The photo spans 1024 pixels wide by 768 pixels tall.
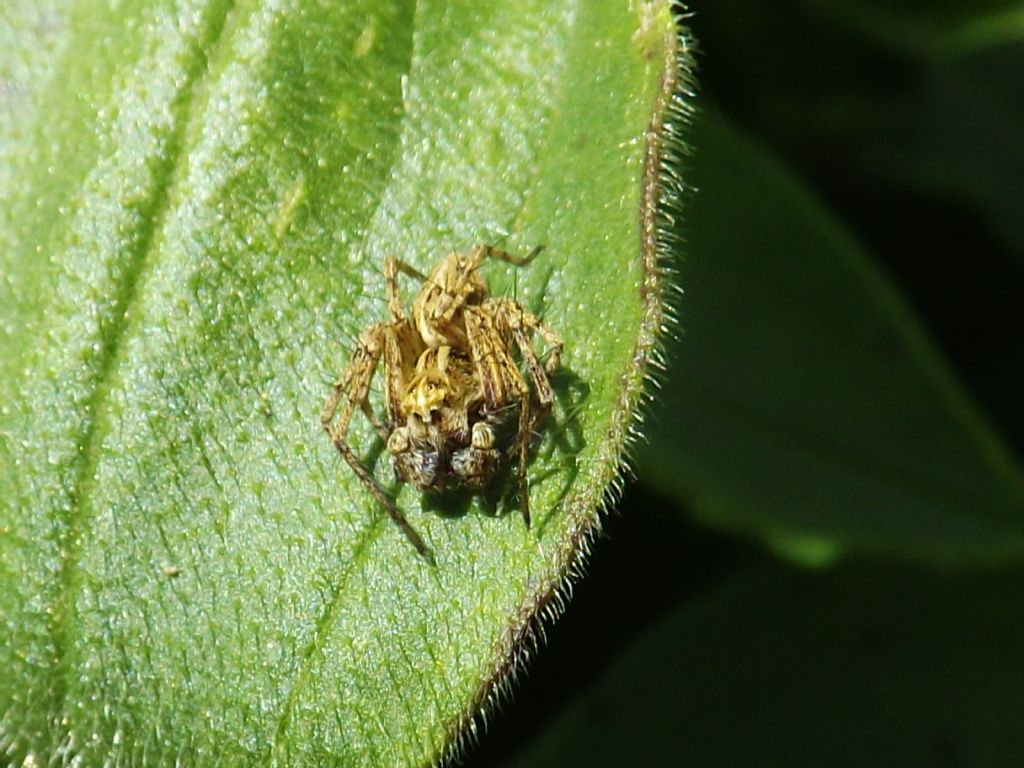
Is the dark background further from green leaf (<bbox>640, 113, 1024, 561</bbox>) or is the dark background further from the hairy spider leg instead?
the hairy spider leg

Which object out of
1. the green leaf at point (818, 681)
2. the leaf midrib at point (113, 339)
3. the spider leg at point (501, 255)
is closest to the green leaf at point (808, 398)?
the green leaf at point (818, 681)

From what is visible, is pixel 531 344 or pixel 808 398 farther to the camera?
pixel 808 398

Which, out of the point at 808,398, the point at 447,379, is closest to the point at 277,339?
the point at 447,379

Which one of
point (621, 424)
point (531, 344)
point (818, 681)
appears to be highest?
point (621, 424)

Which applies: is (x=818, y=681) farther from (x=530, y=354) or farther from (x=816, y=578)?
(x=530, y=354)

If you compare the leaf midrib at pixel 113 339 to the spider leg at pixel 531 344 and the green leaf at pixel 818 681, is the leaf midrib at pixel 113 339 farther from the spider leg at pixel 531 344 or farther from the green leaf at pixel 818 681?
the green leaf at pixel 818 681

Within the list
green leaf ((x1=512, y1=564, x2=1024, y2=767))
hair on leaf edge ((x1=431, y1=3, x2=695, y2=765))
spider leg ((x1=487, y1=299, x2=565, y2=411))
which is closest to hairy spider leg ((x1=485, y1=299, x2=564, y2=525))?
spider leg ((x1=487, y1=299, x2=565, y2=411))

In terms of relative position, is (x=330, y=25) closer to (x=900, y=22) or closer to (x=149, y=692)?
(x=149, y=692)
